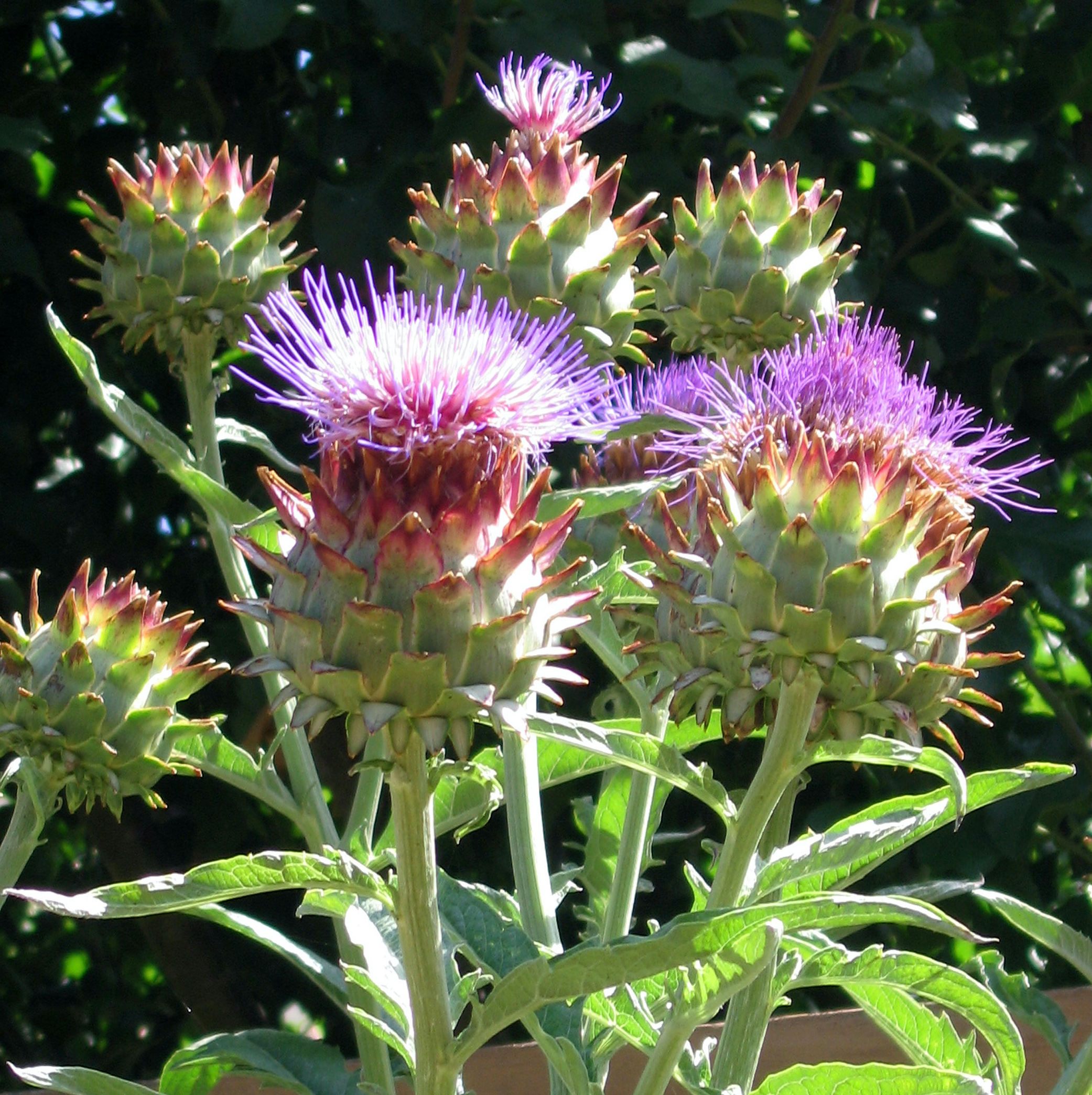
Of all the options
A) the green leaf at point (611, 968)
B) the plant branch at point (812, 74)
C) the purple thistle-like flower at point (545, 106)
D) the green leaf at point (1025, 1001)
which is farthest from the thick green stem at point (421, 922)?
the plant branch at point (812, 74)

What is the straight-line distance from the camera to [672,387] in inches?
32.5

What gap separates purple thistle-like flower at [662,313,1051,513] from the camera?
0.67m

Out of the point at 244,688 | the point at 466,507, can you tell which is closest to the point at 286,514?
the point at 466,507

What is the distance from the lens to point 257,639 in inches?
31.4

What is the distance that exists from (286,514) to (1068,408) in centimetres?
117

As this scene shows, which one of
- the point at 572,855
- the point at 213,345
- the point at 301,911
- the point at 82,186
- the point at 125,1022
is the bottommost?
the point at 125,1022

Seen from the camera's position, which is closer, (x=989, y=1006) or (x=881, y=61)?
(x=989, y=1006)

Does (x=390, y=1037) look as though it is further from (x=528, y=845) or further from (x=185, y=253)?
(x=185, y=253)

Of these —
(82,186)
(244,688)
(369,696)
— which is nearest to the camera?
(369,696)

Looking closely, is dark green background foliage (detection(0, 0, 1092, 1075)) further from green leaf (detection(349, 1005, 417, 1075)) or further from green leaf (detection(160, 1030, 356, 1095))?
green leaf (detection(349, 1005, 417, 1075))

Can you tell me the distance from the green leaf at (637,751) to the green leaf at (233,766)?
8.7 inches

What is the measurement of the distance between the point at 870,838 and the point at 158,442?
41 cm

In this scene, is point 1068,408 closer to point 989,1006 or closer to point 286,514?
point 989,1006

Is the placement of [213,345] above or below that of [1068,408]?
below
